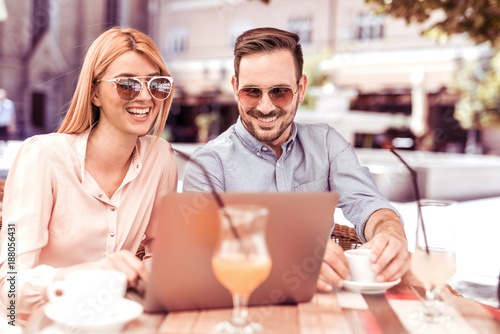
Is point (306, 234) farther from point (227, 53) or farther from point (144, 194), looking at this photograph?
point (227, 53)

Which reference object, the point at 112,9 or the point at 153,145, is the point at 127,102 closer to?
the point at 153,145

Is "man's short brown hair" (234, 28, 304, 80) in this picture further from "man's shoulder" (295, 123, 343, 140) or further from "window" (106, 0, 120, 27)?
"window" (106, 0, 120, 27)

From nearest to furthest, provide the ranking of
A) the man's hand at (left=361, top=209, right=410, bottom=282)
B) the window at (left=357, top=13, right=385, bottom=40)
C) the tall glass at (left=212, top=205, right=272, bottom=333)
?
the tall glass at (left=212, top=205, right=272, bottom=333)
the man's hand at (left=361, top=209, right=410, bottom=282)
the window at (left=357, top=13, right=385, bottom=40)

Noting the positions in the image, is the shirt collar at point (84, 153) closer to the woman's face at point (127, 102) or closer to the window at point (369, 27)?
the woman's face at point (127, 102)

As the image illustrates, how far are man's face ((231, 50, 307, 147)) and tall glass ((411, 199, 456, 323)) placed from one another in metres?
0.87

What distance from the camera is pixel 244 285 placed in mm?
950

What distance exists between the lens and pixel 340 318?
1.11m

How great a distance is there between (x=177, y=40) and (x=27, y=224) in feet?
61.7

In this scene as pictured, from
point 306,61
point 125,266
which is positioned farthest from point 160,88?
point 306,61

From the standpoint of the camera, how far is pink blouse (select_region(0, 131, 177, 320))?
1.49 meters

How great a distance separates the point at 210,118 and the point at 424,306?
1524cm

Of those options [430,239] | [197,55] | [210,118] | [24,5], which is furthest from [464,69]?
[430,239]

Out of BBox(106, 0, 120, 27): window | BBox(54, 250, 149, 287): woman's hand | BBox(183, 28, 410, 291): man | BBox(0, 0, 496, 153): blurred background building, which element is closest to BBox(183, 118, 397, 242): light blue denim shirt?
BBox(183, 28, 410, 291): man

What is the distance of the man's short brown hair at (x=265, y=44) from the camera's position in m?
1.93
